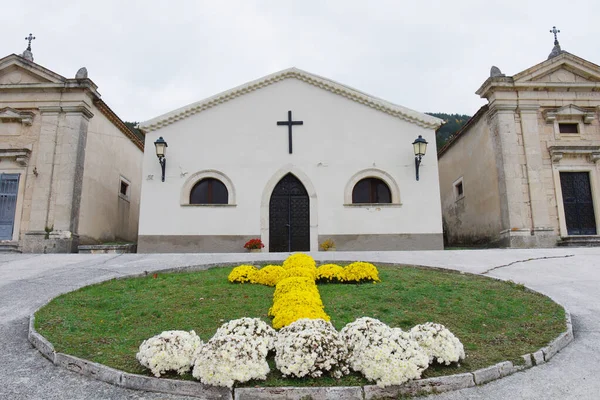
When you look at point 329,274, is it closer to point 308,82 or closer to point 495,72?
point 308,82

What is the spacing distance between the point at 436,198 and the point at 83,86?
529 inches

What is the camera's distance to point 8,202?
15734mm

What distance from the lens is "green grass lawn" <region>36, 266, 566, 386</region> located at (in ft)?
15.5

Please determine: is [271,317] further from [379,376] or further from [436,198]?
[436,198]

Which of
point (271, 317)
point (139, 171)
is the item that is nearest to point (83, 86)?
point (139, 171)

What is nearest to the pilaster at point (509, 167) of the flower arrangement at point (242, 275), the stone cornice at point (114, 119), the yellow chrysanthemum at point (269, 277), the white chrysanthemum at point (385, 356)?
the yellow chrysanthemum at point (269, 277)

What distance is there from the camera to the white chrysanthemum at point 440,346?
4215mm

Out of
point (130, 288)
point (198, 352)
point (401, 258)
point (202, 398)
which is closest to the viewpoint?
point (202, 398)

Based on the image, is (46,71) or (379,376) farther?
(46,71)

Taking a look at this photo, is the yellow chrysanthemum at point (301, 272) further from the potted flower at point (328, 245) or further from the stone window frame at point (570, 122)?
the stone window frame at point (570, 122)

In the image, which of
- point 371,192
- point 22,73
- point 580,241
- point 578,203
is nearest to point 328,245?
point 371,192

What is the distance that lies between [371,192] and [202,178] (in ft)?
19.8

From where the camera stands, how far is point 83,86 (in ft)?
53.7

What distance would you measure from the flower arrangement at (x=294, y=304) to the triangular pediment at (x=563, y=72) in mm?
Result: 13856
